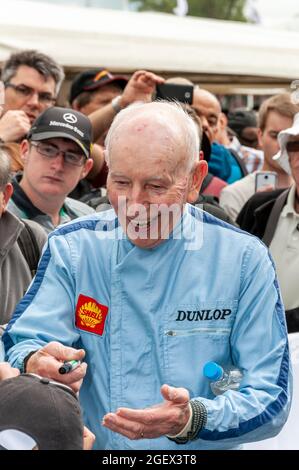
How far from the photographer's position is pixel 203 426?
2512mm

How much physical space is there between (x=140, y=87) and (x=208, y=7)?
2335 inches

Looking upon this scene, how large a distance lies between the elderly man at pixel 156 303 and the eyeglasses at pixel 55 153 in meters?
2.06

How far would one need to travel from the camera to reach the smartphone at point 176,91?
19.1ft

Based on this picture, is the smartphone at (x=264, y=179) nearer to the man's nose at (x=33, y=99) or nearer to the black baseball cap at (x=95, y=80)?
the black baseball cap at (x=95, y=80)

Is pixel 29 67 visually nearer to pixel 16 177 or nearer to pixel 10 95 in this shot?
pixel 10 95

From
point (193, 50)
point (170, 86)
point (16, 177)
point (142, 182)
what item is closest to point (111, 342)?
point (142, 182)

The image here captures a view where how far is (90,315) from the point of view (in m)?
2.71

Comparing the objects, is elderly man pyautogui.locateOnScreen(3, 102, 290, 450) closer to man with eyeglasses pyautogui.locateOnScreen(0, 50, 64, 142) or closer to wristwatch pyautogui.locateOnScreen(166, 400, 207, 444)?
wristwatch pyautogui.locateOnScreen(166, 400, 207, 444)

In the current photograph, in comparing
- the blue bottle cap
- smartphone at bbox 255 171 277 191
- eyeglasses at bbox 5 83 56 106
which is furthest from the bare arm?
the blue bottle cap

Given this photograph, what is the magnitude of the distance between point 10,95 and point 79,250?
339cm

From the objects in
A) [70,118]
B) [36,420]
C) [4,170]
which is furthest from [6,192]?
[36,420]

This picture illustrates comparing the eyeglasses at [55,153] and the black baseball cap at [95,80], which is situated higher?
the eyeglasses at [55,153]

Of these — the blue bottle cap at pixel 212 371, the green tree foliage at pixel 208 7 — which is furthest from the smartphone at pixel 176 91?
the green tree foliage at pixel 208 7

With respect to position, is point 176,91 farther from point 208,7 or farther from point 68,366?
point 208,7
